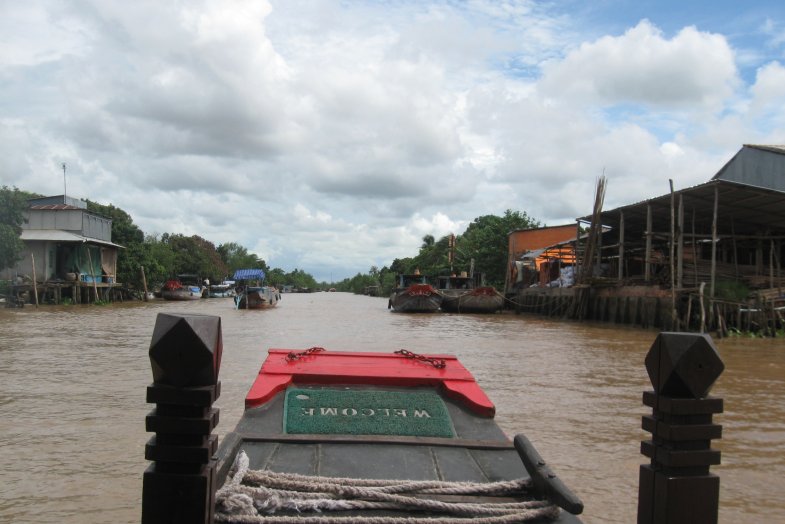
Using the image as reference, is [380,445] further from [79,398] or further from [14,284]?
[14,284]

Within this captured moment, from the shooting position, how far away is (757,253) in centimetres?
1891

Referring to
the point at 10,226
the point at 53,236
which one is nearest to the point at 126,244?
the point at 53,236

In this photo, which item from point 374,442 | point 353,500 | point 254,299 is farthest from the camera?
point 254,299

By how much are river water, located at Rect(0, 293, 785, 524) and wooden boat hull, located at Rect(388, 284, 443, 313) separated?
1433cm

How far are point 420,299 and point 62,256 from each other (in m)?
18.2

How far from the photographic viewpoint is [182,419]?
79.7 inches

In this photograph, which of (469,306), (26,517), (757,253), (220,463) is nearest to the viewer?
(220,463)

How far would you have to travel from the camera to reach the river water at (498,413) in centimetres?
433

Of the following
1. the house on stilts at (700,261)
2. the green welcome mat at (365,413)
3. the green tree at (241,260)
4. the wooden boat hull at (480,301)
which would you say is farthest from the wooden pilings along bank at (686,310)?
the green tree at (241,260)

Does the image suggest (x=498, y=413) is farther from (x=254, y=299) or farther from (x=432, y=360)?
(x=254, y=299)

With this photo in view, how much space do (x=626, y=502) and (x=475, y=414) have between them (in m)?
1.37

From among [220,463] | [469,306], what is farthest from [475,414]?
[469,306]

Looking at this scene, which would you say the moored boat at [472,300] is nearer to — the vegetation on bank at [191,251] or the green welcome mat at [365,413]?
the vegetation on bank at [191,251]

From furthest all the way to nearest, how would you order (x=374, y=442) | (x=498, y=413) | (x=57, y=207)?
1. (x=57, y=207)
2. (x=498, y=413)
3. (x=374, y=442)
